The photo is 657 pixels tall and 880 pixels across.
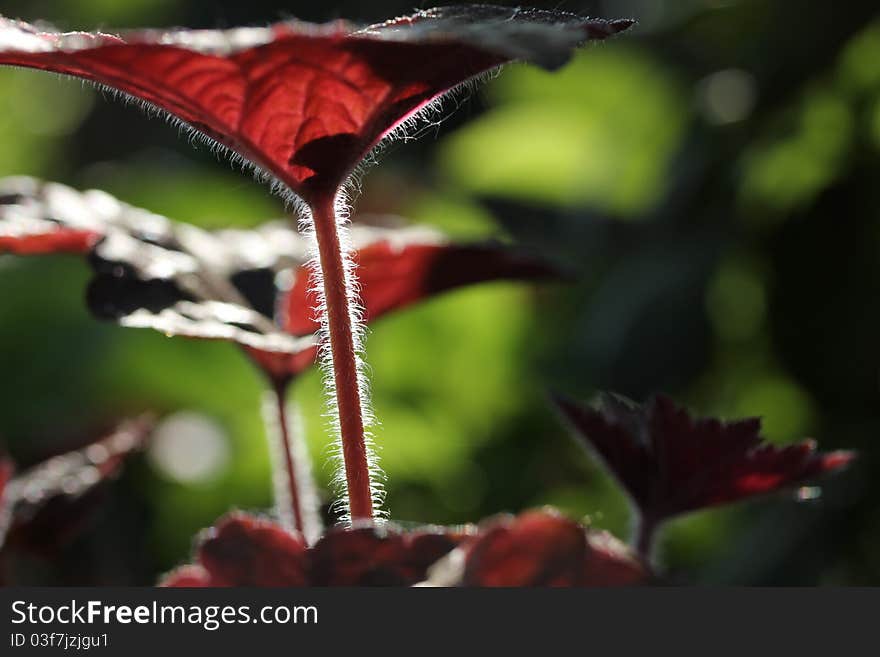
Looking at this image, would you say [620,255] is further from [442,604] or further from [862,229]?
[442,604]

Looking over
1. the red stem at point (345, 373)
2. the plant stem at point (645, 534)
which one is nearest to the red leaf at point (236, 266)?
the red stem at point (345, 373)

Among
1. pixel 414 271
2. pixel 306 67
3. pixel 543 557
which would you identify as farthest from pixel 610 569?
pixel 414 271

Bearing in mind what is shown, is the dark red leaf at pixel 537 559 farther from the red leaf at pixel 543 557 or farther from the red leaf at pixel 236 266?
the red leaf at pixel 236 266

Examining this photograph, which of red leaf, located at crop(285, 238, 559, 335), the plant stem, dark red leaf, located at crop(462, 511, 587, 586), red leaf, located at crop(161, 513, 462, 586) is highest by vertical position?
red leaf, located at crop(285, 238, 559, 335)

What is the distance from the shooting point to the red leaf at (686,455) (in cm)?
60

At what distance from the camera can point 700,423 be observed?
0.61 m

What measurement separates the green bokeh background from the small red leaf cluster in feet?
1.89

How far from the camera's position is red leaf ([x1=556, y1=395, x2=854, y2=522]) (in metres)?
0.60

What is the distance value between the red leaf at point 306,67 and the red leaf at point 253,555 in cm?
18

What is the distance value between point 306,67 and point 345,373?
15 cm

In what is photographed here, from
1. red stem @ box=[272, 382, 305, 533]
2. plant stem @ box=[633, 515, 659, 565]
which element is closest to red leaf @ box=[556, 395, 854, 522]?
plant stem @ box=[633, 515, 659, 565]

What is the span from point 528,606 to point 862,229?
1.13m

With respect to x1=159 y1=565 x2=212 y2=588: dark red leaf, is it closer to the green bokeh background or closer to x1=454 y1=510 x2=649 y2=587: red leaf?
x1=454 y1=510 x2=649 y2=587: red leaf

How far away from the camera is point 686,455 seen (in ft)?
2.00
